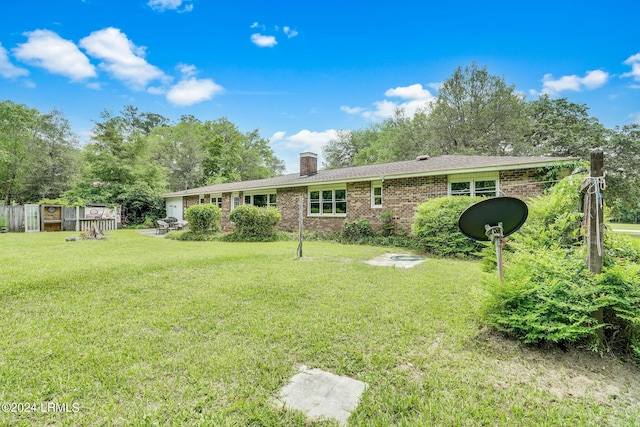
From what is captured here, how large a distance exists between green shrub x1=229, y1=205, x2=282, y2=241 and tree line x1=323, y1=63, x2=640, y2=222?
1876 centimetres

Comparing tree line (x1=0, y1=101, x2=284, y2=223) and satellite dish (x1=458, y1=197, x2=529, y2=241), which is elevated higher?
tree line (x1=0, y1=101, x2=284, y2=223)

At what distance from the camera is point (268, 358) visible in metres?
2.72

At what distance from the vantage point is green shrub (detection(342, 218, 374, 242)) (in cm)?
1225

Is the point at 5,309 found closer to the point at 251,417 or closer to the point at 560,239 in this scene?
the point at 251,417

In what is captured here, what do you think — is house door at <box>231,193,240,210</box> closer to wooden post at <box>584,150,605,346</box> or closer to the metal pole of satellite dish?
the metal pole of satellite dish

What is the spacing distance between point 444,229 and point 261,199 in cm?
1164

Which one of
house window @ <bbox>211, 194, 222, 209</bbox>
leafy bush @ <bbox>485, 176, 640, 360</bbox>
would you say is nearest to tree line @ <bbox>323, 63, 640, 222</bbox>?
house window @ <bbox>211, 194, 222, 209</bbox>

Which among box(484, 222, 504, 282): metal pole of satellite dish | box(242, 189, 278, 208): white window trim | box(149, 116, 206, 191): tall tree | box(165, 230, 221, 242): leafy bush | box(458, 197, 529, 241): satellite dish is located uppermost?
box(149, 116, 206, 191): tall tree

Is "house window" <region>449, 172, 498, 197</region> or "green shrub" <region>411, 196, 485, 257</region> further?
"house window" <region>449, 172, 498, 197</region>

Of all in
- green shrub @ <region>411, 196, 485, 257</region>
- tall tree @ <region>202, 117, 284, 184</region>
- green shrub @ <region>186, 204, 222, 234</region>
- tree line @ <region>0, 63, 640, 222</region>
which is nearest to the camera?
green shrub @ <region>411, 196, 485, 257</region>

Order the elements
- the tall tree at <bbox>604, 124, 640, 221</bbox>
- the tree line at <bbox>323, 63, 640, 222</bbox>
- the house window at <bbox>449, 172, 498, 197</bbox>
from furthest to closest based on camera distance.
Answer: the tree line at <bbox>323, 63, 640, 222</bbox> → the tall tree at <bbox>604, 124, 640, 221</bbox> → the house window at <bbox>449, 172, 498, 197</bbox>

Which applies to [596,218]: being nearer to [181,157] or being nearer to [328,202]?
[328,202]

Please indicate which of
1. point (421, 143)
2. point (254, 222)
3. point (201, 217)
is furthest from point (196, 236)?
point (421, 143)


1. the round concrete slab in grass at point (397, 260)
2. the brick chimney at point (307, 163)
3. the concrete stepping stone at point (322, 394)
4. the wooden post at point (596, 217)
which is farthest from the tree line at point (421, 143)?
the concrete stepping stone at point (322, 394)
